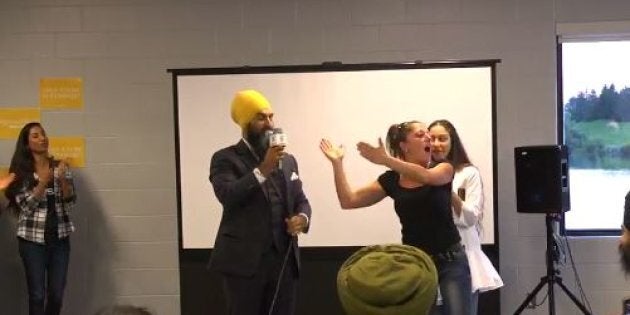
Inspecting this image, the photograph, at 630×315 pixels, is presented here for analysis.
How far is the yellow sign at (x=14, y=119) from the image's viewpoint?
4465mm

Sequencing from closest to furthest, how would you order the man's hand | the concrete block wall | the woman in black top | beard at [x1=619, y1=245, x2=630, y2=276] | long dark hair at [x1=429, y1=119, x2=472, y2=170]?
beard at [x1=619, y1=245, x2=630, y2=276] → the man's hand → the woman in black top → long dark hair at [x1=429, y1=119, x2=472, y2=170] → the concrete block wall

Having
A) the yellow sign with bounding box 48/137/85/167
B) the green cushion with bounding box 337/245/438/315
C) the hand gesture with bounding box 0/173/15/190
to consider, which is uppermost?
the yellow sign with bounding box 48/137/85/167

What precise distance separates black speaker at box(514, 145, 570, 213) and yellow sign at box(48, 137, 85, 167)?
275 centimetres

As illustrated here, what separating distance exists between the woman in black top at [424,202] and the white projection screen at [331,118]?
1.09m

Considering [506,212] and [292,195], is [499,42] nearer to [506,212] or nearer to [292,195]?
[506,212]

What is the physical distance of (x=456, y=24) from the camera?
434 cm

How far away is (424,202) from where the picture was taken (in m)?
2.92

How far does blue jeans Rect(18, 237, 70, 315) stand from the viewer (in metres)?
4.11

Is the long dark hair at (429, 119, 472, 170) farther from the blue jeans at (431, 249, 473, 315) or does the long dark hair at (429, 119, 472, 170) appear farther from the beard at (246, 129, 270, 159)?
the beard at (246, 129, 270, 159)

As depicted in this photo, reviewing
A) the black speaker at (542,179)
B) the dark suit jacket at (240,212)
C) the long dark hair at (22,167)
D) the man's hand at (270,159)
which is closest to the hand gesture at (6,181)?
the long dark hair at (22,167)

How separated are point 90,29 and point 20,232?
1.37 m

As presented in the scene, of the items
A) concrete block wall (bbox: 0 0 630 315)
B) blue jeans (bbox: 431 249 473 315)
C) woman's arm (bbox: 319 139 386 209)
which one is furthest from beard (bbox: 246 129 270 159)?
concrete block wall (bbox: 0 0 630 315)

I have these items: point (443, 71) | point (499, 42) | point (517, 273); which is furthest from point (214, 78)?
point (517, 273)

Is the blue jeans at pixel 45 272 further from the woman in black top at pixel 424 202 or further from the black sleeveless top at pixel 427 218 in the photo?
the black sleeveless top at pixel 427 218
